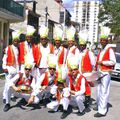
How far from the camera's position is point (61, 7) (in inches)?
3209

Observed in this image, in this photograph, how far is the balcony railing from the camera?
30.3m

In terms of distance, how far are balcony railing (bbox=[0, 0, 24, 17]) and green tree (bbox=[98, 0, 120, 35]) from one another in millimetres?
14378

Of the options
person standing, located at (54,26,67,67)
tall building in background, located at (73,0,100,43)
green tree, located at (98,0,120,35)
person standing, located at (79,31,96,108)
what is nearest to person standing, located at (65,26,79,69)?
person standing, located at (54,26,67,67)

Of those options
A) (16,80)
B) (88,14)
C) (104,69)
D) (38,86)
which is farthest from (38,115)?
(88,14)

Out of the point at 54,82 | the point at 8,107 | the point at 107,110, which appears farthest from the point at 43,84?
the point at 107,110

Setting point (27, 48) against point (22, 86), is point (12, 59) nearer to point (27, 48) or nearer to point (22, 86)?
point (27, 48)

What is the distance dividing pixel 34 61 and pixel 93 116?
217cm

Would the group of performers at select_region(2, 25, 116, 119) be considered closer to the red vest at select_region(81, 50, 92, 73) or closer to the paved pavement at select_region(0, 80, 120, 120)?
the red vest at select_region(81, 50, 92, 73)

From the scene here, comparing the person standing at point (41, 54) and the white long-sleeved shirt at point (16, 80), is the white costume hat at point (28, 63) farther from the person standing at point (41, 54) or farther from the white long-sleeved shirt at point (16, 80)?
the person standing at point (41, 54)

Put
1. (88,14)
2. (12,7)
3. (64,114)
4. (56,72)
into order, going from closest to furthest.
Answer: (64,114) < (56,72) < (12,7) < (88,14)

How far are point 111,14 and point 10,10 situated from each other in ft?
68.3

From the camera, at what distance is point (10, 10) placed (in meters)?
32.2

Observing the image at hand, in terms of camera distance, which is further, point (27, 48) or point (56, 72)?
point (27, 48)

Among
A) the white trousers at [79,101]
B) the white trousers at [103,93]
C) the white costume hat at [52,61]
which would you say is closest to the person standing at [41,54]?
the white costume hat at [52,61]
